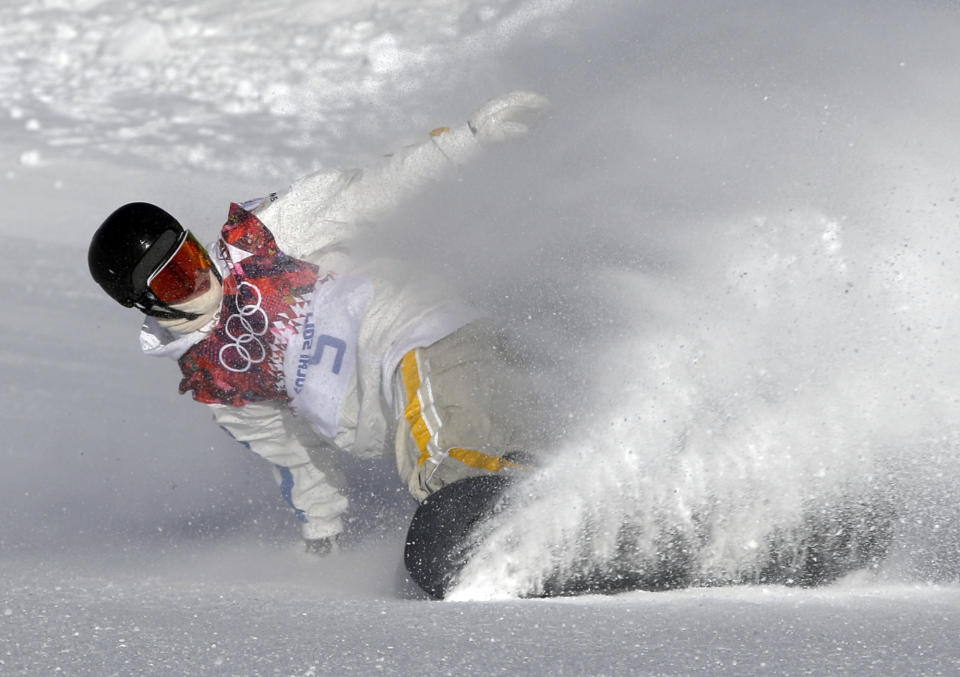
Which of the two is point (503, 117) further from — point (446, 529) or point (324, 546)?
point (324, 546)

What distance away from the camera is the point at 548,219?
2.68m

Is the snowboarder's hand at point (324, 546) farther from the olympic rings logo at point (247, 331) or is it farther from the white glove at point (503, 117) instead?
the white glove at point (503, 117)

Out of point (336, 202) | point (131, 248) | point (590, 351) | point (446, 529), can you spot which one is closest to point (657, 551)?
point (446, 529)

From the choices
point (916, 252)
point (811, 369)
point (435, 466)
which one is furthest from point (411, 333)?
point (916, 252)

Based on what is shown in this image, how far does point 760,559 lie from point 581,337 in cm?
63

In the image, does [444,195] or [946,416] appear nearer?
[946,416]

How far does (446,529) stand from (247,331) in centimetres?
65

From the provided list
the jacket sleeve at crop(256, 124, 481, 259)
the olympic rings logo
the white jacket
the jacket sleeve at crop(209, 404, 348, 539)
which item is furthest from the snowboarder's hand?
the jacket sleeve at crop(256, 124, 481, 259)

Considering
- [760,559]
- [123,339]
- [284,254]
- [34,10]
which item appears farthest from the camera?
[34,10]

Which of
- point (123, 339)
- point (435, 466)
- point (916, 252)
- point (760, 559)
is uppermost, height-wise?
point (916, 252)

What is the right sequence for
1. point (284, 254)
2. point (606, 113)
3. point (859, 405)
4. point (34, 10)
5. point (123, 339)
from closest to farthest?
1. point (859, 405)
2. point (284, 254)
3. point (606, 113)
4. point (123, 339)
5. point (34, 10)

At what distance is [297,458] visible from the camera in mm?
2732

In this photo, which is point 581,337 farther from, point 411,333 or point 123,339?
point 123,339

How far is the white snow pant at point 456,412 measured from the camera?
7.43 feet
